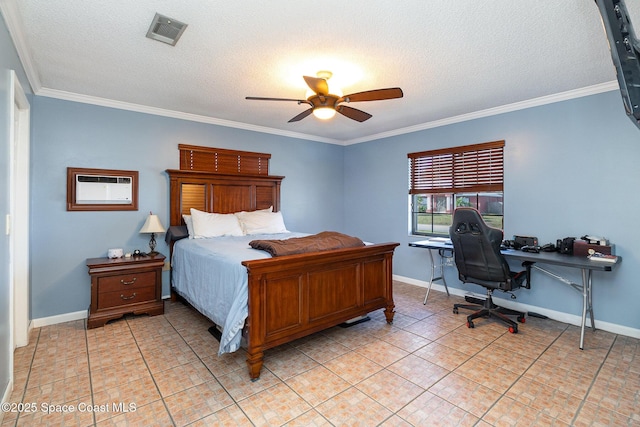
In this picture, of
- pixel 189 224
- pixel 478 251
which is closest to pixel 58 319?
pixel 189 224

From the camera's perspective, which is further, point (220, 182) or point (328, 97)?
point (220, 182)

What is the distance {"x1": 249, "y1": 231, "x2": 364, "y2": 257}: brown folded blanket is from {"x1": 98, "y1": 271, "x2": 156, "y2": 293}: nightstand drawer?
151cm

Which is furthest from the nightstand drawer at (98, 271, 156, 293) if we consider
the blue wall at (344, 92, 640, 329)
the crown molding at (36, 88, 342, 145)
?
the blue wall at (344, 92, 640, 329)

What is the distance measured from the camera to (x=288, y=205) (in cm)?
530

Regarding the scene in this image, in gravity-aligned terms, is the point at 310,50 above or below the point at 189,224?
above

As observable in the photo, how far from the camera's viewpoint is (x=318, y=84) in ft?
8.26

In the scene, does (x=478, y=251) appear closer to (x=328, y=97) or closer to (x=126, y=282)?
(x=328, y=97)

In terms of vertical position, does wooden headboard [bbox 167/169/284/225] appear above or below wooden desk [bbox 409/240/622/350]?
above

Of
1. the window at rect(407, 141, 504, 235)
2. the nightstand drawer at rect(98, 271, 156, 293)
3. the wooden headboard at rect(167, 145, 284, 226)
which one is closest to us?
the nightstand drawer at rect(98, 271, 156, 293)

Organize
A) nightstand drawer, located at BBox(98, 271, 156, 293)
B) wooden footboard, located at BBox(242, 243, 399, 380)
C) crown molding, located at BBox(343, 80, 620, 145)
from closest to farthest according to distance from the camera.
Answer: wooden footboard, located at BBox(242, 243, 399, 380)
crown molding, located at BBox(343, 80, 620, 145)
nightstand drawer, located at BBox(98, 271, 156, 293)

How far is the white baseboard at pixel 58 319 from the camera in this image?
10.8ft

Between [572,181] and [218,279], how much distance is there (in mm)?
3821

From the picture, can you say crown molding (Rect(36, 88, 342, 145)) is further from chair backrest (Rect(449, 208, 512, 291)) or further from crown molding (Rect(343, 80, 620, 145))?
chair backrest (Rect(449, 208, 512, 291))

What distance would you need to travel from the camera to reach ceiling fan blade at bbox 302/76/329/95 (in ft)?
8.04
